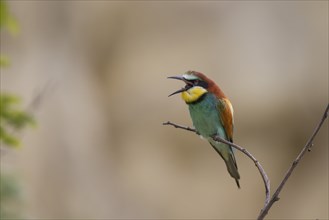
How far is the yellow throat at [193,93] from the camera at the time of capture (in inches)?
85.5

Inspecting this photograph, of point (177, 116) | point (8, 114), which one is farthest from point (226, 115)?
point (177, 116)

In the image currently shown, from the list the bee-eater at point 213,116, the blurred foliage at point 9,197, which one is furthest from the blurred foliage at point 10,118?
the bee-eater at point 213,116

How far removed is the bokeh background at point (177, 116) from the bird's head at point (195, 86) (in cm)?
532

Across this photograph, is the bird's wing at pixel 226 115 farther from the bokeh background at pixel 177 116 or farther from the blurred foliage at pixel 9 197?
the bokeh background at pixel 177 116

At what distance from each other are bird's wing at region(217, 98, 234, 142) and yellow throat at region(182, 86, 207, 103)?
144mm

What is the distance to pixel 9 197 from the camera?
311cm

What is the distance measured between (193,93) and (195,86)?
68 millimetres

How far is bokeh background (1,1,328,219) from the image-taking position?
7723mm

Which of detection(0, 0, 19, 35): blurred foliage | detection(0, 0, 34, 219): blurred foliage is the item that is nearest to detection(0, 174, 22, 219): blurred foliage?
detection(0, 0, 34, 219): blurred foliage

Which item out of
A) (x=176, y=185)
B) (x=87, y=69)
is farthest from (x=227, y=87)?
(x=87, y=69)

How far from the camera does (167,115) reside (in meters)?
7.62

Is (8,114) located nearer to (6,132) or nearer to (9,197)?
(6,132)

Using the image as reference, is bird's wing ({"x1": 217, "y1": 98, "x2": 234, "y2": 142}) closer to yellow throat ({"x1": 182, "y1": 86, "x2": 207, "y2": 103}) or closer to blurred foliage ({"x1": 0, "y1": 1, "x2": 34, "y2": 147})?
yellow throat ({"x1": 182, "y1": 86, "x2": 207, "y2": 103})

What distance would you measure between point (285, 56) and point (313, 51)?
1.06ft
